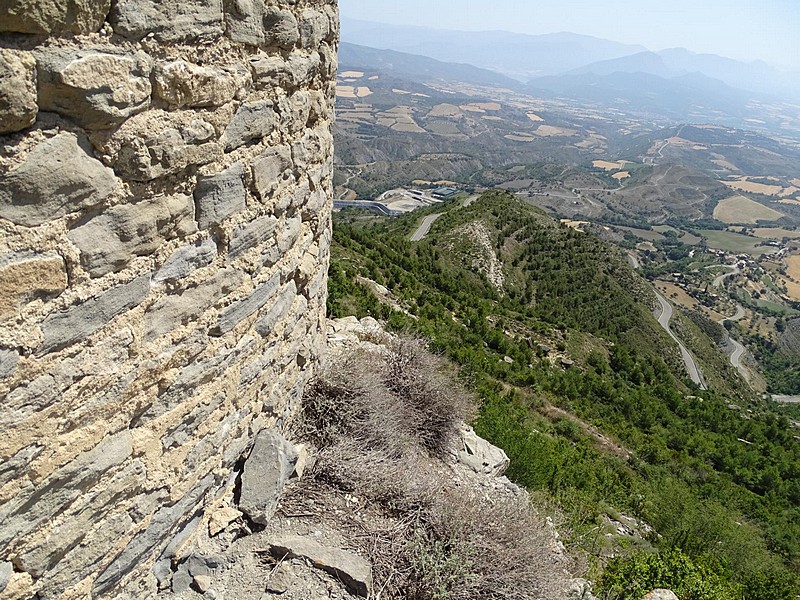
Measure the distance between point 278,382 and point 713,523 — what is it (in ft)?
29.4

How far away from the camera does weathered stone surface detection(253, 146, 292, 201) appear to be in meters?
3.22

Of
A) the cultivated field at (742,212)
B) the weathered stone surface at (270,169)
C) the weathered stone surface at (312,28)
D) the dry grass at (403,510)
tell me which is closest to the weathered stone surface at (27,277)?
the weathered stone surface at (270,169)

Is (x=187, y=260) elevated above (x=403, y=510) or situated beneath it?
elevated above

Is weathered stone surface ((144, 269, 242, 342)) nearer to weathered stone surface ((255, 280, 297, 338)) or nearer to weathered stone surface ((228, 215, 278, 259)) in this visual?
weathered stone surface ((228, 215, 278, 259))

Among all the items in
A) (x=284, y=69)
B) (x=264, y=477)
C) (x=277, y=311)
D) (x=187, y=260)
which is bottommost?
(x=264, y=477)

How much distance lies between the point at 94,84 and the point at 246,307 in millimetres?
1604

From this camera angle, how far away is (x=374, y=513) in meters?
4.11

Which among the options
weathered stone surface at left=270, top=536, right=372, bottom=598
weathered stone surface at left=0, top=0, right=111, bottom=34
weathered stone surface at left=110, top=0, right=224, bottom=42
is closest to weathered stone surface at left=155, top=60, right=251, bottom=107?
weathered stone surface at left=110, top=0, right=224, bottom=42

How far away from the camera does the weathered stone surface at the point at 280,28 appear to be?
3082 millimetres

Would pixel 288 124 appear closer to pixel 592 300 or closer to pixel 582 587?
pixel 582 587

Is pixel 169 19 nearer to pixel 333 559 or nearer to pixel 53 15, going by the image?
pixel 53 15

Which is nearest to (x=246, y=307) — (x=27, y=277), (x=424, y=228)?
(x=27, y=277)

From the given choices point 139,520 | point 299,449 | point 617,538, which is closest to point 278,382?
point 299,449

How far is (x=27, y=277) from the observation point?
6.25ft
